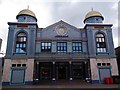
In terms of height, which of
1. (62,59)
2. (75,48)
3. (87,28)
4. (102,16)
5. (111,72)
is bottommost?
(111,72)

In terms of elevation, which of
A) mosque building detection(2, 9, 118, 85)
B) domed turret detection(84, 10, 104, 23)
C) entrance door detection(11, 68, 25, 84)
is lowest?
entrance door detection(11, 68, 25, 84)

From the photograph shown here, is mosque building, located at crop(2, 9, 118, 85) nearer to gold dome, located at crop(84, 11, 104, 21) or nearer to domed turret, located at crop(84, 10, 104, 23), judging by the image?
domed turret, located at crop(84, 10, 104, 23)

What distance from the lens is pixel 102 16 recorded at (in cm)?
3020

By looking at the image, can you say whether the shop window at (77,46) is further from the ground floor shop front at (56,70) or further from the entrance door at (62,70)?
the entrance door at (62,70)

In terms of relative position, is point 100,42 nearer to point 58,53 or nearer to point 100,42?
point 100,42

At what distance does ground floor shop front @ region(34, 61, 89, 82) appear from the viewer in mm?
25533

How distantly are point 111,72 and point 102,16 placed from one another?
39.5ft

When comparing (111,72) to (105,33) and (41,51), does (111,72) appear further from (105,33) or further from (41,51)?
(41,51)

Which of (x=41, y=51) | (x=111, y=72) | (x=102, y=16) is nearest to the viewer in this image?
(x=111, y=72)

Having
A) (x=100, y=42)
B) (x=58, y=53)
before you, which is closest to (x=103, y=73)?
(x=100, y=42)

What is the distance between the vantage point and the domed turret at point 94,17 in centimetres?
2950

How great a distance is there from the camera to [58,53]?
25.9 meters

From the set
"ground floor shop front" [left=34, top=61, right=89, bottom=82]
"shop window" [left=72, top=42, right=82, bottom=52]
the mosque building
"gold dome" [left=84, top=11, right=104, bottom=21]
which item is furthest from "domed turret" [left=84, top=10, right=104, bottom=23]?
"ground floor shop front" [left=34, top=61, right=89, bottom=82]

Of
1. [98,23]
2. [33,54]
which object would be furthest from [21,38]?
[98,23]
